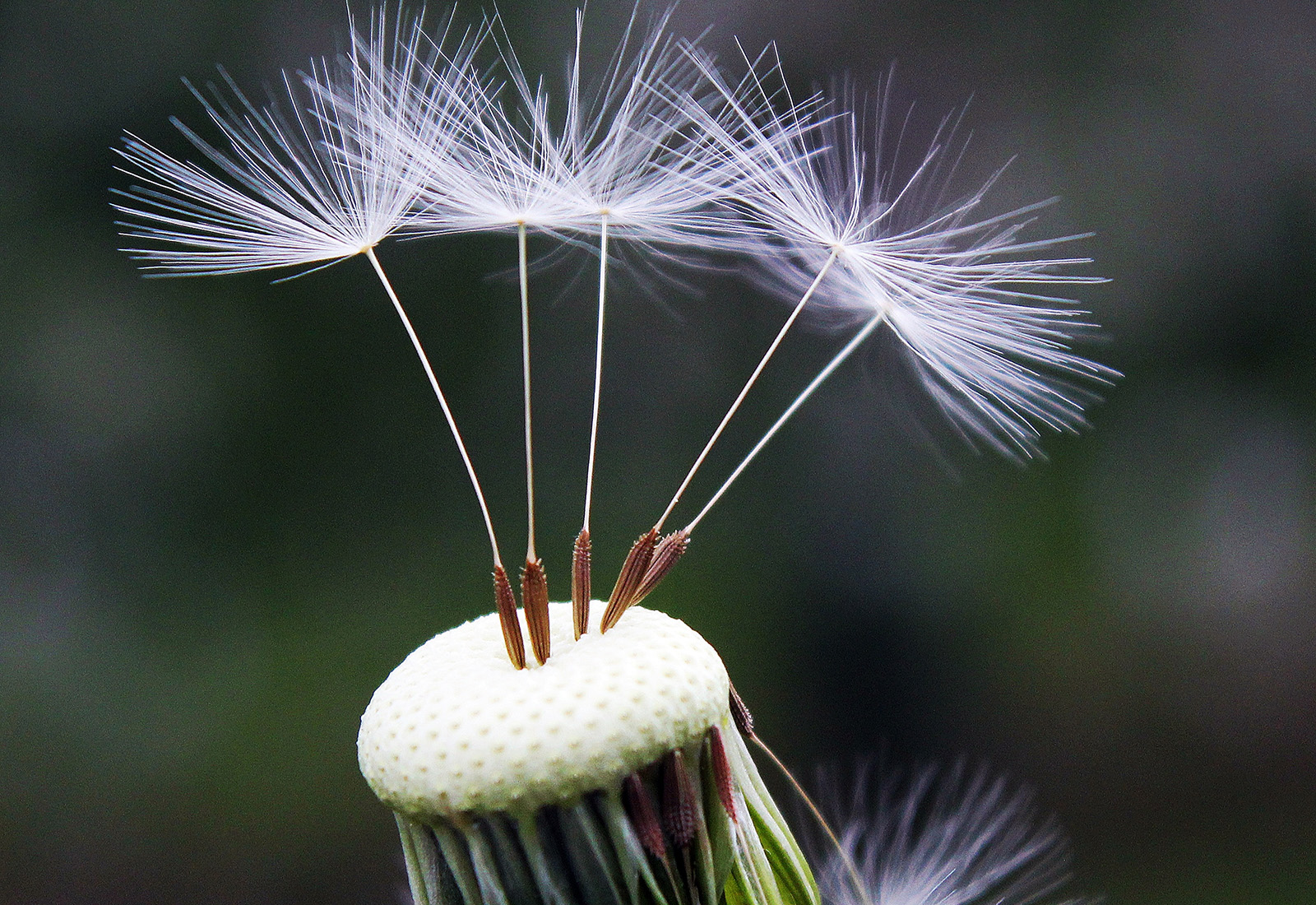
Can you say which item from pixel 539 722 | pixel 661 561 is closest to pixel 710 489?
pixel 661 561

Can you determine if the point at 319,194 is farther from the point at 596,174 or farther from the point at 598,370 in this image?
the point at 598,370

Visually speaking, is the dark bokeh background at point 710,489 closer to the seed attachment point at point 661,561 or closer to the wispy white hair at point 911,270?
the wispy white hair at point 911,270

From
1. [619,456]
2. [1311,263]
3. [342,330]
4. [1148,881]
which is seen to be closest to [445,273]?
[342,330]

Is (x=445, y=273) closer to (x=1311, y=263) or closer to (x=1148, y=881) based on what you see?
(x=1311, y=263)

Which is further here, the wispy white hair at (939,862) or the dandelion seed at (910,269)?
the wispy white hair at (939,862)

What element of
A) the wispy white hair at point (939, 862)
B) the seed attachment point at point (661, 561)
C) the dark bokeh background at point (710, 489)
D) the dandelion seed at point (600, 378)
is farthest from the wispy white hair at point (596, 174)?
the dark bokeh background at point (710, 489)
